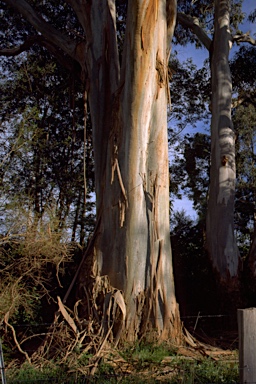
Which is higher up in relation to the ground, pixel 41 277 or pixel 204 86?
pixel 204 86

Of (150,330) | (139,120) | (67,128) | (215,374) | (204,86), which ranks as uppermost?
(204,86)

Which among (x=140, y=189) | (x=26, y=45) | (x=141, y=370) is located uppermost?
(x=26, y=45)

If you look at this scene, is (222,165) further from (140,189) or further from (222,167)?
(140,189)

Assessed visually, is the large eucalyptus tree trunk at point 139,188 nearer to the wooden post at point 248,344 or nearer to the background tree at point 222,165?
the background tree at point 222,165

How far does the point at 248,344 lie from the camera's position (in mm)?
3680

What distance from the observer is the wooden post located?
12.0 ft

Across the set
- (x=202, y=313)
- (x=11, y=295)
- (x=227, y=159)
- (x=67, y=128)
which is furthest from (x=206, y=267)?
(x=67, y=128)

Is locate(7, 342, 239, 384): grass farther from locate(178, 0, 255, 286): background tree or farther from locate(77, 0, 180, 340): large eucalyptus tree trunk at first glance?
locate(178, 0, 255, 286): background tree

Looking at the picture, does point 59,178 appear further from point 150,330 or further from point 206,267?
point 150,330

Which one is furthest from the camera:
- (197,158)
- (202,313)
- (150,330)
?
(197,158)

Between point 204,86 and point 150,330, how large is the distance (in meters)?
11.2

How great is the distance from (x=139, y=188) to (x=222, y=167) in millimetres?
3573

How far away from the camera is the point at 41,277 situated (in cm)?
860

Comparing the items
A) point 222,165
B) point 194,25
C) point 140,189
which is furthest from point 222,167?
point 194,25
